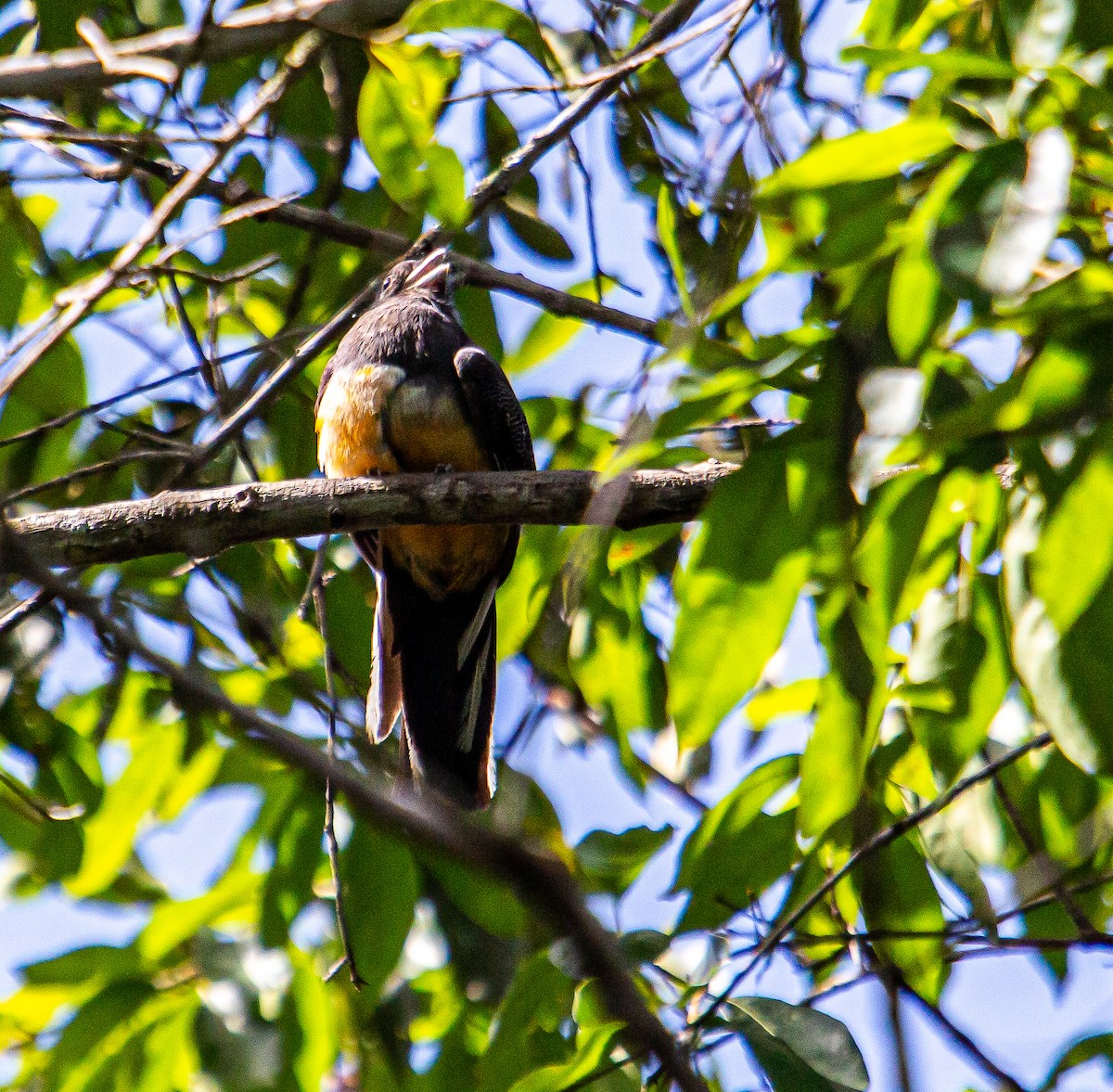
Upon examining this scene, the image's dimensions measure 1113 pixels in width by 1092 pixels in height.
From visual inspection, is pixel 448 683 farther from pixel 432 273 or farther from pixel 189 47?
pixel 189 47

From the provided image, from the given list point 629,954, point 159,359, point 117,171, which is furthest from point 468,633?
point 629,954

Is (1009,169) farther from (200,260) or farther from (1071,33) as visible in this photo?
(200,260)

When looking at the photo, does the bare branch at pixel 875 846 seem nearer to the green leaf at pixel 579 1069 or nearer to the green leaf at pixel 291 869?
the green leaf at pixel 579 1069

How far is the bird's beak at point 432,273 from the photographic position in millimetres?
5172

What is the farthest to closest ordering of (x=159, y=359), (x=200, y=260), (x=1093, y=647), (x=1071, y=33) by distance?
(x=200, y=260) → (x=159, y=359) → (x=1071, y=33) → (x=1093, y=647)

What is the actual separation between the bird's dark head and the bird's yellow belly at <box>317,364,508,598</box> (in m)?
0.51

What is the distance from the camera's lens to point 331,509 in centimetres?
329

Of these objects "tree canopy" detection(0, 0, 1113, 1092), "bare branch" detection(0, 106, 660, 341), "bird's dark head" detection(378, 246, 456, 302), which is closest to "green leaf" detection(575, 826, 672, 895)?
"tree canopy" detection(0, 0, 1113, 1092)

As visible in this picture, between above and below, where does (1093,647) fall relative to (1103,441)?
below

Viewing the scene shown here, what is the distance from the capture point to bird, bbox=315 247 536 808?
459 centimetres

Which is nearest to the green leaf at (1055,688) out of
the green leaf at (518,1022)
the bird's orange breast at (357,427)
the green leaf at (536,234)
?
the green leaf at (518,1022)

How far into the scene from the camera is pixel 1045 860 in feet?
5.69

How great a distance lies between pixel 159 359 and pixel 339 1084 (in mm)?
2377

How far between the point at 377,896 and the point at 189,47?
1.99 metres
